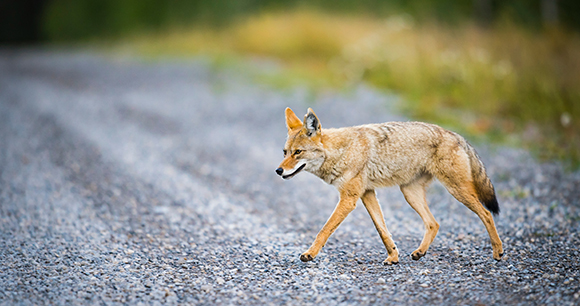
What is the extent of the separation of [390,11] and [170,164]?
14.7 m

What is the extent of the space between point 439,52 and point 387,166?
819 centimetres

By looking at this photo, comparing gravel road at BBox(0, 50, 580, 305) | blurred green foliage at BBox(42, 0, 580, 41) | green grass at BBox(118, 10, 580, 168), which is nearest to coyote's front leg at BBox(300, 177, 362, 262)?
gravel road at BBox(0, 50, 580, 305)

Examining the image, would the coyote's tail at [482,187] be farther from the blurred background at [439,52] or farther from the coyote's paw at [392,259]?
the blurred background at [439,52]

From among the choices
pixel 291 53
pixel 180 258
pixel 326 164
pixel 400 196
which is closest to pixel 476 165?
pixel 326 164

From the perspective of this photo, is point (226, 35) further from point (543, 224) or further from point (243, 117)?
point (543, 224)

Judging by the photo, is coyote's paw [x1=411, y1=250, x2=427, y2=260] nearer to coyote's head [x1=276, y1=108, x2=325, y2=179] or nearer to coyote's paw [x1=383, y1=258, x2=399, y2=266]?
coyote's paw [x1=383, y1=258, x2=399, y2=266]

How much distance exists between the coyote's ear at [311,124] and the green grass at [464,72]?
431 cm

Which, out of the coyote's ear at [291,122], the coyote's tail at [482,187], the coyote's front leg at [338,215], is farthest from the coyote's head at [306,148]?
the coyote's tail at [482,187]

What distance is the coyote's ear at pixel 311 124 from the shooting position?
405cm

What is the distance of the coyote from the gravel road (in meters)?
0.40

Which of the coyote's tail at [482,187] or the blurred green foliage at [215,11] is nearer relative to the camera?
the coyote's tail at [482,187]

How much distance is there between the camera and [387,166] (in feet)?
13.9

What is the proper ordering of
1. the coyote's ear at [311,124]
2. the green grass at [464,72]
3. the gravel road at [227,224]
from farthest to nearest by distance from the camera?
the green grass at [464,72] < the coyote's ear at [311,124] < the gravel road at [227,224]

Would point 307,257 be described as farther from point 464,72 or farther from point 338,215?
point 464,72
